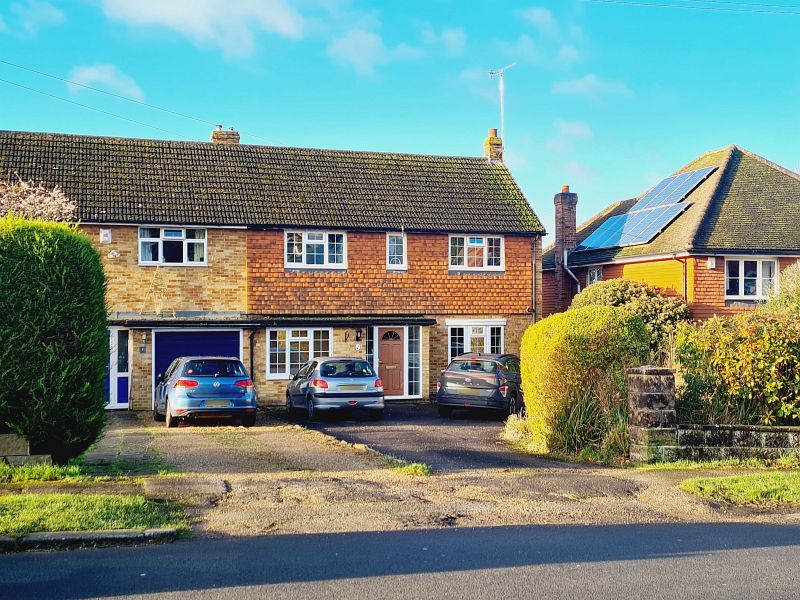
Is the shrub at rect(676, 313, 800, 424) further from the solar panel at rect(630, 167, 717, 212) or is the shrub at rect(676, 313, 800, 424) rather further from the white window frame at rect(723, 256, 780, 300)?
the solar panel at rect(630, 167, 717, 212)

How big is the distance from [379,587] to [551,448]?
8746 millimetres

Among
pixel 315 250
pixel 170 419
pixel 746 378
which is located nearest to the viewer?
pixel 746 378

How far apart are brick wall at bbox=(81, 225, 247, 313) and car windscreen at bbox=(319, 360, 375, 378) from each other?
5586mm

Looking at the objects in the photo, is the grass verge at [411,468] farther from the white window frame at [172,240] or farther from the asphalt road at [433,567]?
the white window frame at [172,240]

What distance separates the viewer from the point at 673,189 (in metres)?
33.9

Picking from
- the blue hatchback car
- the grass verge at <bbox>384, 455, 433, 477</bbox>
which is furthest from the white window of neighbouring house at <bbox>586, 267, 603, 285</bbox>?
the grass verge at <bbox>384, 455, 433, 477</bbox>

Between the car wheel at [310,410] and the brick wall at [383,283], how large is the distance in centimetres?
529

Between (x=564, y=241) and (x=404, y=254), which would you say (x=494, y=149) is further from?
(x=404, y=254)

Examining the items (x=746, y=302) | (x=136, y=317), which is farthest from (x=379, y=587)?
(x=746, y=302)

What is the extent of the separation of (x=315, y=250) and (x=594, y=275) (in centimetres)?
1161

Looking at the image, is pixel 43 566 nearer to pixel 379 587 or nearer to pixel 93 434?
pixel 379 587

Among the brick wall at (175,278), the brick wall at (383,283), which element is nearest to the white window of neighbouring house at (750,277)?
the brick wall at (383,283)

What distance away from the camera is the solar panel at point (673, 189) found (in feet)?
108

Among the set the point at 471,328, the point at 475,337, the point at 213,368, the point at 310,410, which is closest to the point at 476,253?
the point at 471,328
